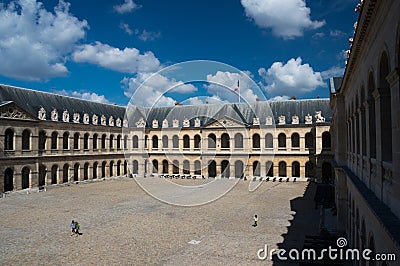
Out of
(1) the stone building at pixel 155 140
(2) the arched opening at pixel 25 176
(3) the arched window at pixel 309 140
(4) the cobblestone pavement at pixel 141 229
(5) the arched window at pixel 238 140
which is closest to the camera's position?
(4) the cobblestone pavement at pixel 141 229

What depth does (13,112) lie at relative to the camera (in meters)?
38.8

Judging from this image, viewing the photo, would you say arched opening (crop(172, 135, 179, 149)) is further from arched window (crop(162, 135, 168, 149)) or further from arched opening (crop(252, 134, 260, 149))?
arched opening (crop(252, 134, 260, 149))

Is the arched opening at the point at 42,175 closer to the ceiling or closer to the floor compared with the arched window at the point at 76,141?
closer to the floor

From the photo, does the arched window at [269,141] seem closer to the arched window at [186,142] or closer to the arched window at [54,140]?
the arched window at [186,142]

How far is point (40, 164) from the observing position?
141ft

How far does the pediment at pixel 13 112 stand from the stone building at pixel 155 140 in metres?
0.12

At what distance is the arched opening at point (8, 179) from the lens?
38.4m

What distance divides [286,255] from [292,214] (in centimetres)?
1032

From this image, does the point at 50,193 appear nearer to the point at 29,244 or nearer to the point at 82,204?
the point at 82,204

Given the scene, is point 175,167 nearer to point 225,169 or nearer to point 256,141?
point 225,169

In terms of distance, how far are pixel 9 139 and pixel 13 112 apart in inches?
133

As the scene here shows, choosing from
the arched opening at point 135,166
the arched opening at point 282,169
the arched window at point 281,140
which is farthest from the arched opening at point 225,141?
the arched opening at point 135,166

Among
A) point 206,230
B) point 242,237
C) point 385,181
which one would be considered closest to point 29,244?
point 206,230

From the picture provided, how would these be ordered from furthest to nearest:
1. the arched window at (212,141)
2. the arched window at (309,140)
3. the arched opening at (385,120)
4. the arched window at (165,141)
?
the arched window at (165,141), the arched window at (212,141), the arched window at (309,140), the arched opening at (385,120)
